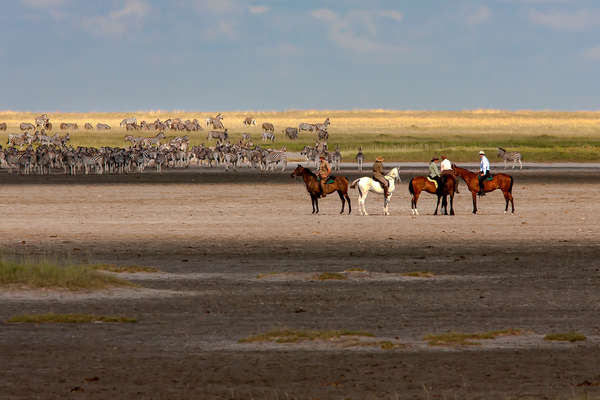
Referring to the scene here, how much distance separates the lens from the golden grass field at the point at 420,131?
301 feet

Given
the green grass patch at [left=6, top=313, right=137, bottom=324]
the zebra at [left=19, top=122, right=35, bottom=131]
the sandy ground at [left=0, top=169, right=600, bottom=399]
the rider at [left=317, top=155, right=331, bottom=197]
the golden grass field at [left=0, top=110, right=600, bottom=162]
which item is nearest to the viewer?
the sandy ground at [left=0, top=169, right=600, bottom=399]

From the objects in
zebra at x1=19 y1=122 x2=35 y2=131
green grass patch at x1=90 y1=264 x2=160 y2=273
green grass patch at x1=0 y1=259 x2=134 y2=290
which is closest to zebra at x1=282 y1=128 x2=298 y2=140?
zebra at x1=19 y1=122 x2=35 y2=131

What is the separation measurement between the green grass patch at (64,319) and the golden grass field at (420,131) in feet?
222

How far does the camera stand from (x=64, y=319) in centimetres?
1656

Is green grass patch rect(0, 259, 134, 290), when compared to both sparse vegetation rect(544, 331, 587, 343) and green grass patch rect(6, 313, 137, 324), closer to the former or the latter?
green grass patch rect(6, 313, 137, 324)

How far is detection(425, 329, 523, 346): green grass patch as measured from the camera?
14.6 m

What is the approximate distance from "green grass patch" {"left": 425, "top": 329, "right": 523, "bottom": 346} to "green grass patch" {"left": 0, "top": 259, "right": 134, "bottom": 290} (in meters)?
6.60

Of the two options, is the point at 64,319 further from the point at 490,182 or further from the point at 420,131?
the point at 420,131

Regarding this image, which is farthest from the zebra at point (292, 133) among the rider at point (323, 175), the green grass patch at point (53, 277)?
the green grass patch at point (53, 277)

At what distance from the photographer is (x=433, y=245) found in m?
27.5

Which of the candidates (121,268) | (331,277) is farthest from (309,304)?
(121,268)

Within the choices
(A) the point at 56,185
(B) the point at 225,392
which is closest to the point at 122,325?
(B) the point at 225,392

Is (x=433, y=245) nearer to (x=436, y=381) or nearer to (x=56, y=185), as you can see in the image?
(x=436, y=381)

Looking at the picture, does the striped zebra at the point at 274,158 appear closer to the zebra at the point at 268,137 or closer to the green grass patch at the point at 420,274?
the zebra at the point at 268,137
